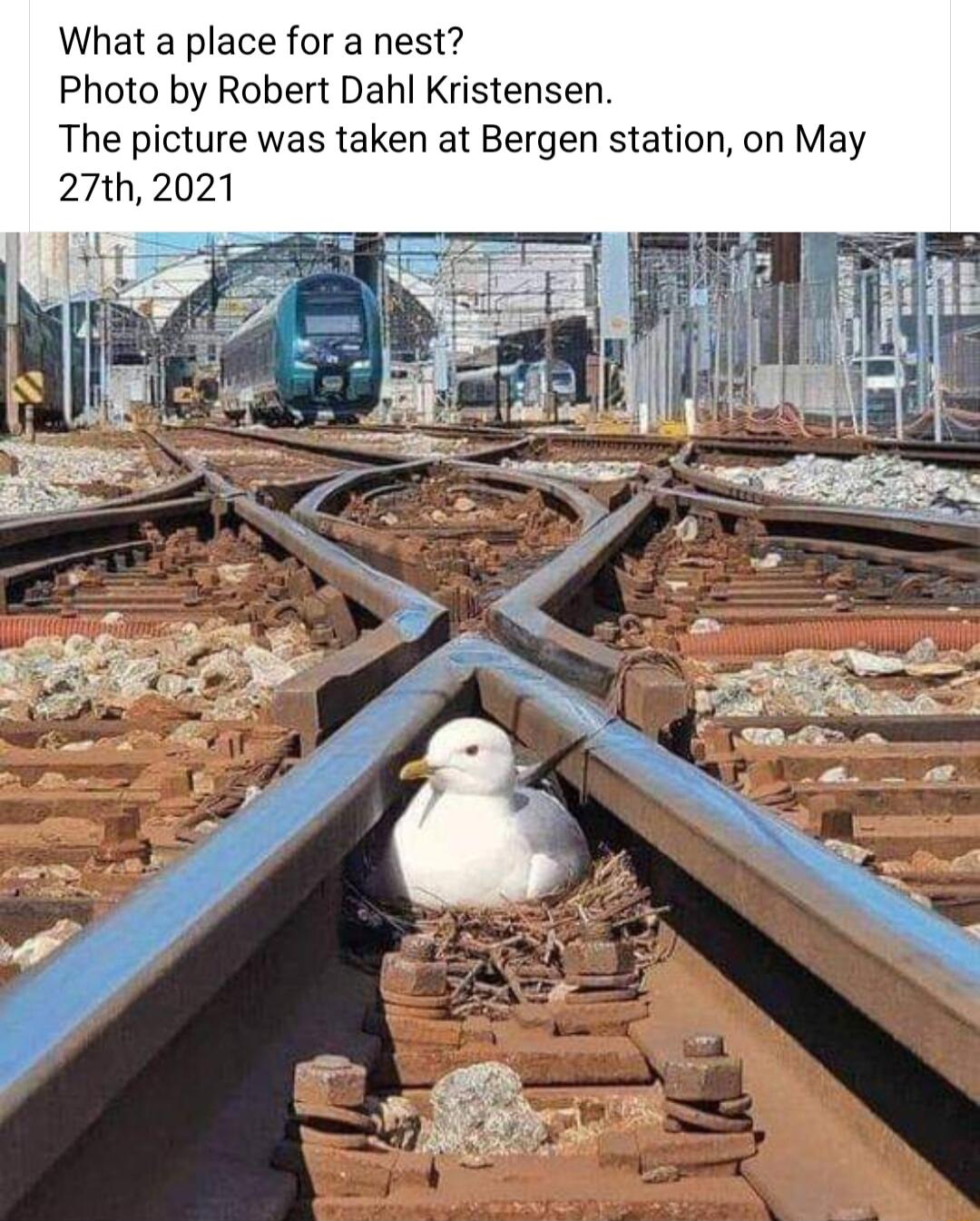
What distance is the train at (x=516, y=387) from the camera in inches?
2429

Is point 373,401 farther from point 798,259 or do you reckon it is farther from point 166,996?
point 166,996

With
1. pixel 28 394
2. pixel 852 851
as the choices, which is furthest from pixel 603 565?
pixel 28 394

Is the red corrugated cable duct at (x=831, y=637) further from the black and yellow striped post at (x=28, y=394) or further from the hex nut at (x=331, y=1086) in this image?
the black and yellow striped post at (x=28, y=394)

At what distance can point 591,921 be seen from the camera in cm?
276

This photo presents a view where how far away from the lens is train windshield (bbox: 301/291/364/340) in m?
37.8

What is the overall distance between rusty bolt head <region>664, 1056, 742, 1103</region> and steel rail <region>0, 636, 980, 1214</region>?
0.44 ft

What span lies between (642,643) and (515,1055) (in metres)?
3.73

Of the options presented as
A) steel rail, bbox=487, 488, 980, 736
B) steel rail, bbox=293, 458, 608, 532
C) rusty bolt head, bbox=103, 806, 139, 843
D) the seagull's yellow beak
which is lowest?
rusty bolt head, bbox=103, 806, 139, 843

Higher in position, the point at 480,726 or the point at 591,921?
the point at 480,726

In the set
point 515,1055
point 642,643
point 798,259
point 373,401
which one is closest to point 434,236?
point 373,401

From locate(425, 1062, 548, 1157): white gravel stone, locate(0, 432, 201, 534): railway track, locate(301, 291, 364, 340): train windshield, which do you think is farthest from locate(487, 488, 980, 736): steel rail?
locate(301, 291, 364, 340): train windshield

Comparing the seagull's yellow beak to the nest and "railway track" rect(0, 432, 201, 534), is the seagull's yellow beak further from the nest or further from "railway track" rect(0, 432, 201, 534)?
"railway track" rect(0, 432, 201, 534)

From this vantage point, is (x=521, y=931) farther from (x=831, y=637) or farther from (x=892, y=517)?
(x=892, y=517)
